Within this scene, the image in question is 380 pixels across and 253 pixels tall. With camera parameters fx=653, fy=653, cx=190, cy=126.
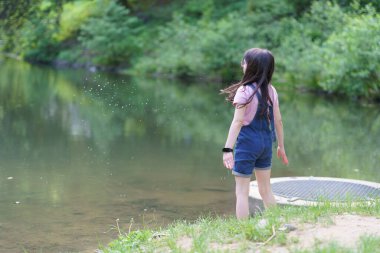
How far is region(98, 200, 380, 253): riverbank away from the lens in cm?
427

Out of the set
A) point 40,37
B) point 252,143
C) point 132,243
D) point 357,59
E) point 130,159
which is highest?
point 40,37

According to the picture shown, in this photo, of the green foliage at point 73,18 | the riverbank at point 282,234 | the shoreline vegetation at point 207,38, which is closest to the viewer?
the riverbank at point 282,234

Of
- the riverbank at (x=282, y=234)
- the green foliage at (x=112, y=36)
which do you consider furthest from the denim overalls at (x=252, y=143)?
the green foliage at (x=112, y=36)

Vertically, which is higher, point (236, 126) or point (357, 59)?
point (236, 126)

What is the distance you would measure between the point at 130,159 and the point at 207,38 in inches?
762

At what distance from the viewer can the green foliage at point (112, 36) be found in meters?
37.7

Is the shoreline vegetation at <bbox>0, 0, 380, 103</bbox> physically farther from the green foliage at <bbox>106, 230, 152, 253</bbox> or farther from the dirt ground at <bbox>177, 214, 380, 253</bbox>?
the green foliage at <bbox>106, 230, 152, 253</bbox>

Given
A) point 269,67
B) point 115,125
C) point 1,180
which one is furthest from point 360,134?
point 269,67

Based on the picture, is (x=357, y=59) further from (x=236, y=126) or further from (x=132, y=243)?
(x=132, y=243)

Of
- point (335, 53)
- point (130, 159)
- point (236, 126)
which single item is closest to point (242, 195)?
point (236, 126)

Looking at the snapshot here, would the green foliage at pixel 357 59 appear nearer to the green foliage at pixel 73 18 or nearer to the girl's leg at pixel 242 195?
the girl's leg at pixel 242 195

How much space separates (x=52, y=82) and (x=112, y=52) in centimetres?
1004

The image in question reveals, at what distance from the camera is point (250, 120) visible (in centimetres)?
535

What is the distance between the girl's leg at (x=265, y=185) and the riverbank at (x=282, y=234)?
327mm
